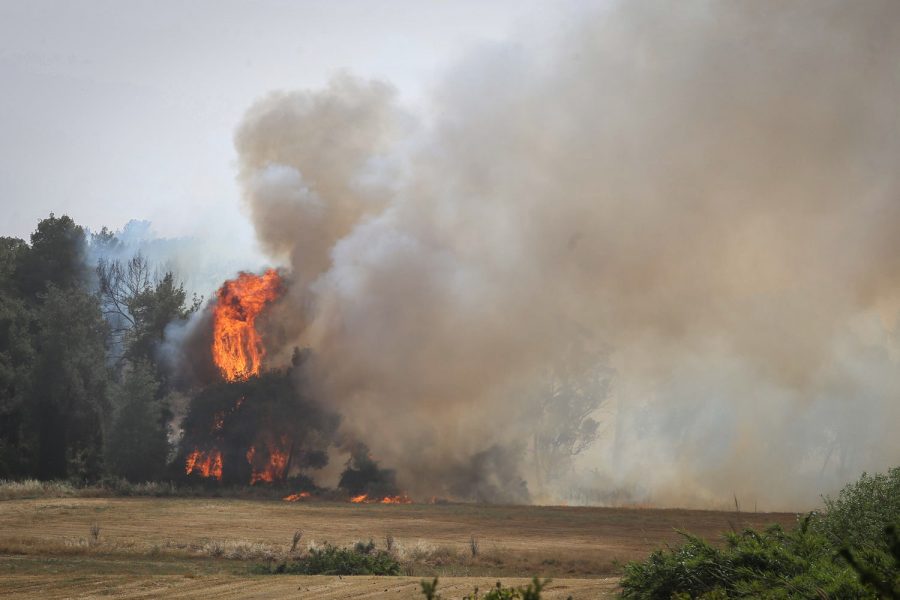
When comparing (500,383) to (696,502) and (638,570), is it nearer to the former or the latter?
(696,502)

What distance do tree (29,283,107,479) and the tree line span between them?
0.07 m

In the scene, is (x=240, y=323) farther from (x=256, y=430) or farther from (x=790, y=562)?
(x=790, y=562)

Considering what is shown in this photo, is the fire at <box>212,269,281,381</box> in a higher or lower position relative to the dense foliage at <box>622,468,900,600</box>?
higher

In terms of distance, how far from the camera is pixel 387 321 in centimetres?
5741

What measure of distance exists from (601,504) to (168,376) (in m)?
32.4

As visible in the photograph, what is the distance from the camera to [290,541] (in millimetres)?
33438

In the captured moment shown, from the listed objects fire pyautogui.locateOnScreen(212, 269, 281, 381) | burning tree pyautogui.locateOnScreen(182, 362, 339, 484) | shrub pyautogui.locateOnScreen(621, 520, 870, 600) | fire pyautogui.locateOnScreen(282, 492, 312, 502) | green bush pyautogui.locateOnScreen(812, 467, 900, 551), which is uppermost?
fire pyautogui.locateOnScreen(212, 269, 281, 381)

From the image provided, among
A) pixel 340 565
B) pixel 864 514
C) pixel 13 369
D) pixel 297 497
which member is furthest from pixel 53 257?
pixel 864 514

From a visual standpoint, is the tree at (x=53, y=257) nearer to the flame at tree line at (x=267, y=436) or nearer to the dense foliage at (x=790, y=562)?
the flame at tree line at (x=267, y=436)

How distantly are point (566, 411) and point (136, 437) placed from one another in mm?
30436

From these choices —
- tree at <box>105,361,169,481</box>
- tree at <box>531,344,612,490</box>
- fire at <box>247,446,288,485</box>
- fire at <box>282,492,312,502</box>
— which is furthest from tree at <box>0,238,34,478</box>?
tree at <box>531,344,612,490</box>

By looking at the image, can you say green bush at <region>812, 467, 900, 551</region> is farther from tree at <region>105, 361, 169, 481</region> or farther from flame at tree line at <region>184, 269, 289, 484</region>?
tree at <region>105, 361, 169, 481</region>

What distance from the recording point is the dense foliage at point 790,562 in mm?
11688

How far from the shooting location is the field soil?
22828 millimetres
